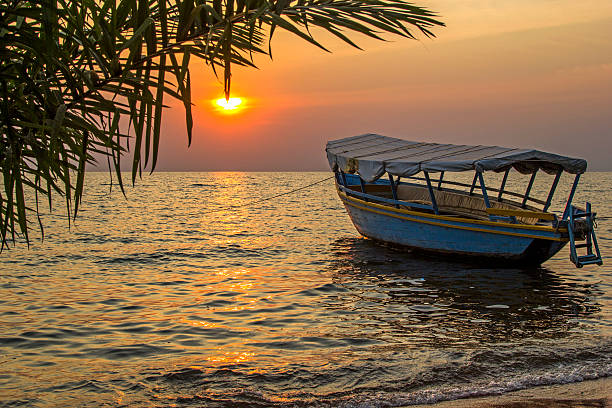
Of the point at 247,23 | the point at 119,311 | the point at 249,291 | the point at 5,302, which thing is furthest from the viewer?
the point at 249,291

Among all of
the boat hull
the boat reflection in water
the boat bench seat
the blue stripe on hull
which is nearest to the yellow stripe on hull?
the boat hull

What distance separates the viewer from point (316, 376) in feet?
19.9

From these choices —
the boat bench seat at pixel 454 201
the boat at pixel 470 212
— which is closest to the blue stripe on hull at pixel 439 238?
the boat at pixel 470 212

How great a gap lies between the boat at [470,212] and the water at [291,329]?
0.60m

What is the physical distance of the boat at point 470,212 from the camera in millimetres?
12039

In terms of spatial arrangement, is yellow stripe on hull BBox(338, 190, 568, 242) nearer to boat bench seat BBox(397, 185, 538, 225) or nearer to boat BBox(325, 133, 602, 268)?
boat BBox(325, 133, 602, 268)

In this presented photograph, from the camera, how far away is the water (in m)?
5.76

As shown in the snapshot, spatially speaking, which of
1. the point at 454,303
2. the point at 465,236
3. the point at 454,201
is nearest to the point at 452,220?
the point at 465,236

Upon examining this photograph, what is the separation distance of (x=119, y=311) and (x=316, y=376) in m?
4.91

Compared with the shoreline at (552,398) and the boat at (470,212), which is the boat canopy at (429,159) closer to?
the boat at (470,212)

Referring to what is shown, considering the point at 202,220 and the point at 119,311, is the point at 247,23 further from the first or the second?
the point at 202,220

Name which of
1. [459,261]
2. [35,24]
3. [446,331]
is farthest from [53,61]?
[459,261]

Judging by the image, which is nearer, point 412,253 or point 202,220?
point 412,253

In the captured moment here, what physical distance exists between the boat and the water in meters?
0.60
